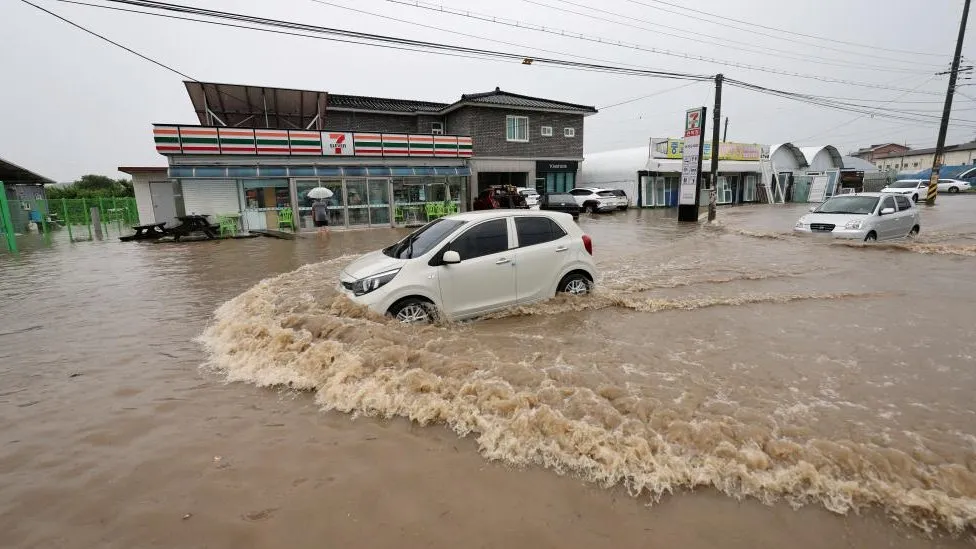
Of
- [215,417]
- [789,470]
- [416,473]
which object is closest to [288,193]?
[215,417]

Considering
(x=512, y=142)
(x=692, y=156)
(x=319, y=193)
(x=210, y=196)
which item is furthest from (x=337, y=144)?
(x=692, y=156)

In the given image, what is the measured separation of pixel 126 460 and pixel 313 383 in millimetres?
1458

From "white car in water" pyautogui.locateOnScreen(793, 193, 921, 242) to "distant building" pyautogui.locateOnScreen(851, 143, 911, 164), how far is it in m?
96.7

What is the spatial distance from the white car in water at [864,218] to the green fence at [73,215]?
1075 inches

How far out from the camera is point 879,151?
90812mm

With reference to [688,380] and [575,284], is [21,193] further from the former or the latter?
[688,380]

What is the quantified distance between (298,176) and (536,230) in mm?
15562

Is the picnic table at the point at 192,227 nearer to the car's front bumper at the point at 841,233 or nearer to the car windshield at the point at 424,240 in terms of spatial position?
the car windshield at the point at 424,240

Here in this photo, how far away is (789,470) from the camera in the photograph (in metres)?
2.87

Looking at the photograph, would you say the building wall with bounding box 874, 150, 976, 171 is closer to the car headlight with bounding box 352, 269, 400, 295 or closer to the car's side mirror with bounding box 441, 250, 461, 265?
the car's side mirror with bounding box 441, 250, 461, 265

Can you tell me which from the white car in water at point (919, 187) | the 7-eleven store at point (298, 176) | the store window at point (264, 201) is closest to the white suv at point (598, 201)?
the 7-eleven store at point (298, 176)

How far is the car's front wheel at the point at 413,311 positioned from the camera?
5.35 meters

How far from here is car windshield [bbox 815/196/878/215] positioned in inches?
469

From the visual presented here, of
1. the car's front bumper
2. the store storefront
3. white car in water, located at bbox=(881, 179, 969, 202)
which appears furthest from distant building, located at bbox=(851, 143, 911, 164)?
the car's front bumper
